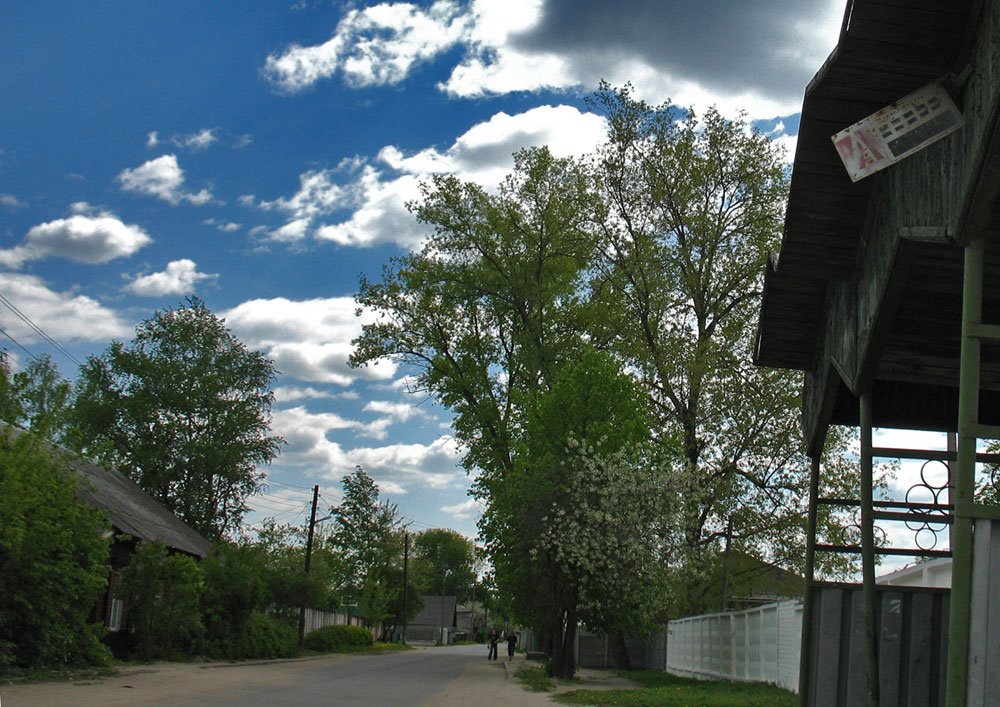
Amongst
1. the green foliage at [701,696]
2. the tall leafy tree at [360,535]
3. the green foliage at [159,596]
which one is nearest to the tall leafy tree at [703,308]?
the green foliage at [701,696]

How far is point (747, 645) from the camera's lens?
72.5 feet

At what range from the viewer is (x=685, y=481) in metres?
25.7

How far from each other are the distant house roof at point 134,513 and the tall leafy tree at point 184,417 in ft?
29.9

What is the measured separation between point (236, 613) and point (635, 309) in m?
16.4

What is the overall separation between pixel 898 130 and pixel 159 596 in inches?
1062

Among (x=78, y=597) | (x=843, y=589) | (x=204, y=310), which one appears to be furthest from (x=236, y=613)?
(x=843, y=589)

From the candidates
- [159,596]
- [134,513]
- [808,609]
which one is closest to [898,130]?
[808,609]

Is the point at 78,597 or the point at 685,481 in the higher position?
the point at 685,481

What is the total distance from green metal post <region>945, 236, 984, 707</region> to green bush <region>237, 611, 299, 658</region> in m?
31.4

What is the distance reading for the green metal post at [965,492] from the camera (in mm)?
4375

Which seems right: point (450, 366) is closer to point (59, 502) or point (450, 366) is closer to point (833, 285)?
point (59, 502)

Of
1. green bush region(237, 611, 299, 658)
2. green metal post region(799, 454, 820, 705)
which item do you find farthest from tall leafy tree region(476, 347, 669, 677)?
green metal post region(799, 454, 820, 705)

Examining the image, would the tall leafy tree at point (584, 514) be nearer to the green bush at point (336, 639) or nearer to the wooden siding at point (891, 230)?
the wooden siding at point (891, 230)

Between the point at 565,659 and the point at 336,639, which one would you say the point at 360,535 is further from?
the point at 565,659
